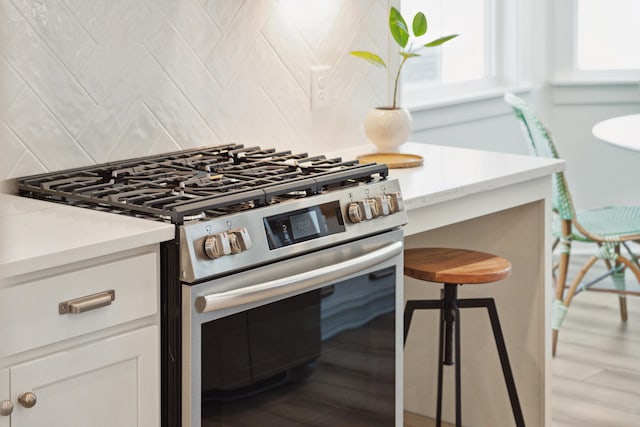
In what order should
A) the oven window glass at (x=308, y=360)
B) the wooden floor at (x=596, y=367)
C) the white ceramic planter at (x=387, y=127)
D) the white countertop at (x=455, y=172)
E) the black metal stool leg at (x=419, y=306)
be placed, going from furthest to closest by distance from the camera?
the wooden floor at (x=596, y=367)
the white ceramic planter at (x=387, y=127)
the black metal stool leg at (x=419, y=306)
the white countertop at (x=455, y=172)
the oven window glass at (x=308, y=360)

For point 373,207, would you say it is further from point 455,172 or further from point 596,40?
→ point 596,40

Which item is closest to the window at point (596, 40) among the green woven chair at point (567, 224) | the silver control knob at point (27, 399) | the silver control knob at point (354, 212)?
the green woven chair at point (567, 224)

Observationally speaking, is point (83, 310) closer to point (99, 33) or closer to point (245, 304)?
point (245, 304)

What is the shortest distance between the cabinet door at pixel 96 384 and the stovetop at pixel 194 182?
257mm

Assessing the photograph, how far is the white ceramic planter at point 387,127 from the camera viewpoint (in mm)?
2711

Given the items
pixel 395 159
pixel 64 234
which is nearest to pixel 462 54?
pixel 395 159

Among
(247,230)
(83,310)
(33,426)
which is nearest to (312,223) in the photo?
→ (247,230)

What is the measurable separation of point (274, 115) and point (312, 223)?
847 mm

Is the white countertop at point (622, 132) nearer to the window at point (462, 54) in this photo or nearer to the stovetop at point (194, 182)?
the window at point (462, 54)

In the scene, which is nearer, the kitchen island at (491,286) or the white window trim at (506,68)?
the kitchen island at (491,286)

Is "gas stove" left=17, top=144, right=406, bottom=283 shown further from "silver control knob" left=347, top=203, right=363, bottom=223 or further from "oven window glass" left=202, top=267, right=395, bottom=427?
"oven window glass" left=202, top=267, right=395, bottom=427

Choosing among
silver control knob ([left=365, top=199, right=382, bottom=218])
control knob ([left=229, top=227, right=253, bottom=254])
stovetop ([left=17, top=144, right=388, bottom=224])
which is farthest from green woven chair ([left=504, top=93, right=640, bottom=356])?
control knob ([left=229, top=227, right=253, bottom=254])

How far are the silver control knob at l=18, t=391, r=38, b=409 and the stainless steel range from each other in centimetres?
29

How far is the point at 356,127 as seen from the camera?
293cm
